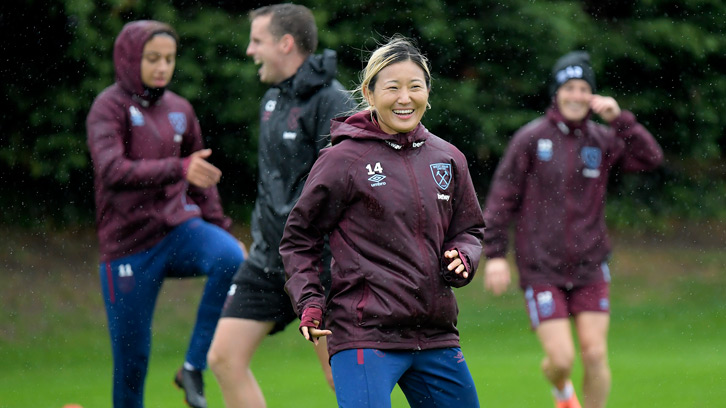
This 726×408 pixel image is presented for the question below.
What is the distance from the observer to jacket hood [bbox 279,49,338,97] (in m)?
5.89

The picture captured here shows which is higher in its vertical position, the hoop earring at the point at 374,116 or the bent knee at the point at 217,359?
the hoop earring at the point at 374,116

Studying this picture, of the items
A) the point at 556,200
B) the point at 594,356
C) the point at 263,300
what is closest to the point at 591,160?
the point at 556,200

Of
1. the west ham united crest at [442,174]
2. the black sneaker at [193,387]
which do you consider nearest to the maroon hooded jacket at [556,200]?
the black sneaker at [193,387]

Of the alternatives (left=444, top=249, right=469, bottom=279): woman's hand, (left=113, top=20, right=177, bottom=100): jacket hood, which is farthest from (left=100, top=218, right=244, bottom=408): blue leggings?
(left=444, top=249, right=469, bottom=279): woman's hand

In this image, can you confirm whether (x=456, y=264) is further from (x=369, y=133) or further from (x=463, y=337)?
(x=463, y=337)

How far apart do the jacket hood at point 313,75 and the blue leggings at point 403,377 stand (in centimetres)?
202

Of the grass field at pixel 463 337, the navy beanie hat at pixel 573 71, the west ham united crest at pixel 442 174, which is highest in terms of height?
the navy beanie hat at pixel 573 71

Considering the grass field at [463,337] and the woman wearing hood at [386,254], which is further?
the grass field at [463,337]

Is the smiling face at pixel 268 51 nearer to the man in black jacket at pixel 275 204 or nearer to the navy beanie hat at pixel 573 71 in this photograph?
the man in black jacket at pixel 275 204

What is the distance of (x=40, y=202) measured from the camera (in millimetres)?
15328

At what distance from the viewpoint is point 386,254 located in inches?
168

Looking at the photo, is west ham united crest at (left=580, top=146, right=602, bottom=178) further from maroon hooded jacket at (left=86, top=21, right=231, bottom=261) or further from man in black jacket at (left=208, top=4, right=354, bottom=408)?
maroon hooded jacket at (left=86, top=21, right=231, bottom=261)

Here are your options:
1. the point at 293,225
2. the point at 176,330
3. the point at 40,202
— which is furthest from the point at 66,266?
the point at 293,225

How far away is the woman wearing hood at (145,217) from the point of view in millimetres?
6504
